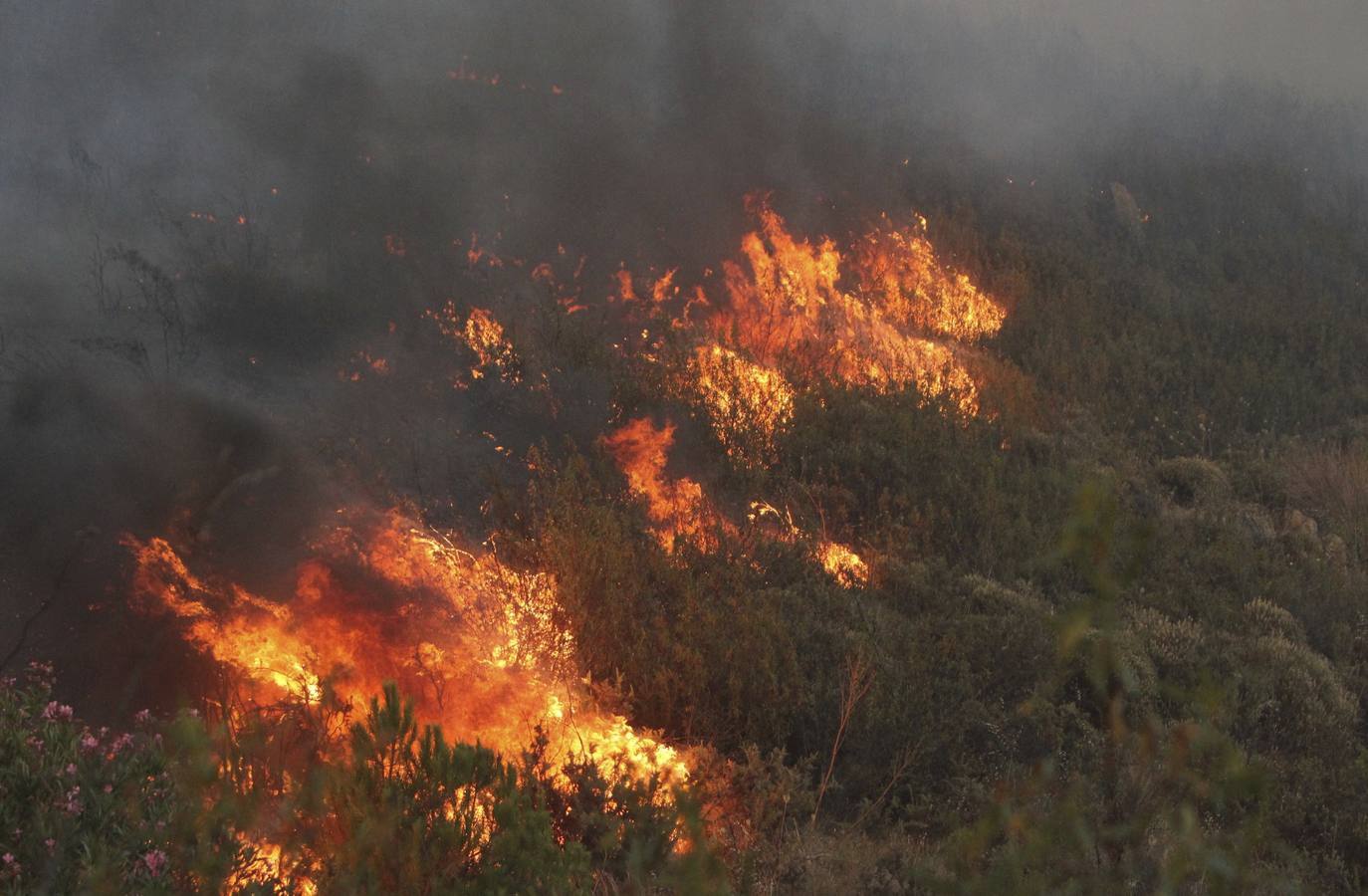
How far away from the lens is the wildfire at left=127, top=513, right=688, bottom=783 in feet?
17.1

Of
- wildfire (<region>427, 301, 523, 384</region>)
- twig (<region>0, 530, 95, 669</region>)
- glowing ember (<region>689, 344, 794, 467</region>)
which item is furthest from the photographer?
glowing ember (<region>689, 344, 794, 467</region>)

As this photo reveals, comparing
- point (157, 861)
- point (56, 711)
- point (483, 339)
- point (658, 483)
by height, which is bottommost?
point (658, 483)

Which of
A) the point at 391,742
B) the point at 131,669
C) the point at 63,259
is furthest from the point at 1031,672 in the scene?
the point at 63,259

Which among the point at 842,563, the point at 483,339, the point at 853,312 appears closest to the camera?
the point at 842,563

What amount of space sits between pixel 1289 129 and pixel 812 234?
1619cm

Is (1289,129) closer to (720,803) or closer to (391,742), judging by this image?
(720,803)

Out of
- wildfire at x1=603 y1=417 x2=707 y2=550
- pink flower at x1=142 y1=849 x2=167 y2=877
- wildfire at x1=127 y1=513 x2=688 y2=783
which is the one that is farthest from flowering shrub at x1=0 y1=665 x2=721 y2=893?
wildfire at x1=603 y1=417 x2=707 y2=550

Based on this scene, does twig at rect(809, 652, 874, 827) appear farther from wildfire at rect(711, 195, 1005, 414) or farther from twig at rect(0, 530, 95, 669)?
wildfire at rect(711, 195, 1005, 414)

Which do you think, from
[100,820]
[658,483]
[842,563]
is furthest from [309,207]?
[100,820]

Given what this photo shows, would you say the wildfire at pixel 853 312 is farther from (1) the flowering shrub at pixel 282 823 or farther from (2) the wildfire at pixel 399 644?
(1) the flowering shrub at pixel 282 823

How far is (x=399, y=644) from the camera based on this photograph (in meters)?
5.51

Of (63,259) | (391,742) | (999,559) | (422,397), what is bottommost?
(999,559)

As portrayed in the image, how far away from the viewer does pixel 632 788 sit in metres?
4.27

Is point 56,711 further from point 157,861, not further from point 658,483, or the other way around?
point 658,483
